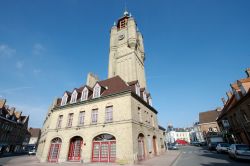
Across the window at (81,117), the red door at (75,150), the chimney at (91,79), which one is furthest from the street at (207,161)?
the chimney at (91,79)

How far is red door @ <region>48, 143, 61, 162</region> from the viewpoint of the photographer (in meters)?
20.8

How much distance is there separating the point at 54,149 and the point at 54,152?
0.40 m

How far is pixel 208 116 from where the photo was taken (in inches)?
2272

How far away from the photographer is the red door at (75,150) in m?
19.5

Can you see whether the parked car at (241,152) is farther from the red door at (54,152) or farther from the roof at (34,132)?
the roof at (34,132)

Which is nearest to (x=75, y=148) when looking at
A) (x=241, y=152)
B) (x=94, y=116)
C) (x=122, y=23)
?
(x=94, y=116)

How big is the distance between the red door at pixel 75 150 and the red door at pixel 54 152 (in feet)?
7.52

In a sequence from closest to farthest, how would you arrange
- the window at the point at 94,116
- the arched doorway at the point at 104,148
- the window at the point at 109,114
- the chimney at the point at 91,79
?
the arched doorway at the point at 104,148, the window at the point at 109,114, the window at the point at 94,116, the chimney at the point at 91,79

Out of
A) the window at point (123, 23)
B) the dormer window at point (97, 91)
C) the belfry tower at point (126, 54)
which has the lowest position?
the dormer window at point (97, 91)

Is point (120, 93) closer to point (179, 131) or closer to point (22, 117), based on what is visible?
point (22, 117)

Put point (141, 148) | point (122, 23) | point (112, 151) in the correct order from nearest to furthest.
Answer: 1. point (112, 151)
2. point (141, 148)
3. point (122, 23)

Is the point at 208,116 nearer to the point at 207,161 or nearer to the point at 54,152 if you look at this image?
the point at 207,161

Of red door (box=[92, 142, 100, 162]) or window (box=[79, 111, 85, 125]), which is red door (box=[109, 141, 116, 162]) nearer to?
red door (box=[92, 142, 100, 162])

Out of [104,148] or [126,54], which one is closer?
[104,148]
